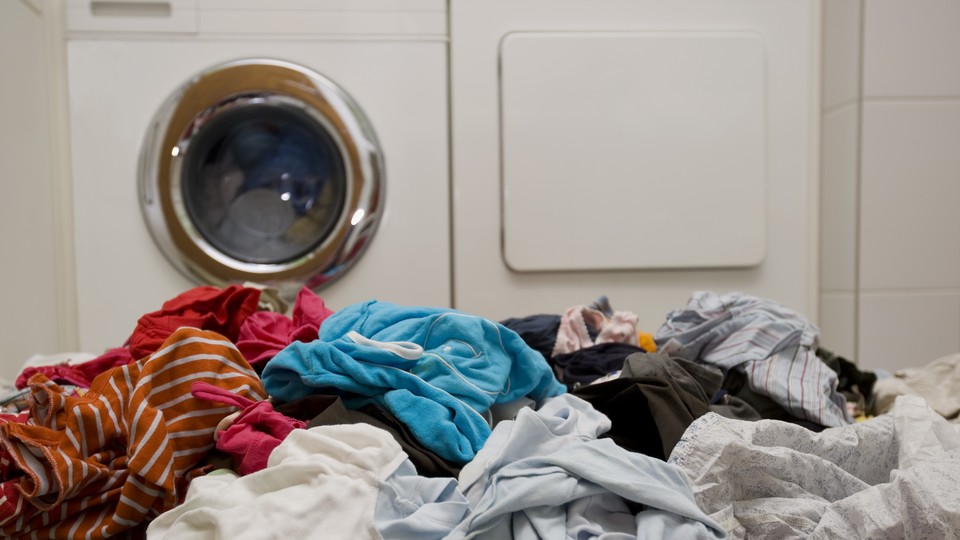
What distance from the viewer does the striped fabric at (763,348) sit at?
2.77ft

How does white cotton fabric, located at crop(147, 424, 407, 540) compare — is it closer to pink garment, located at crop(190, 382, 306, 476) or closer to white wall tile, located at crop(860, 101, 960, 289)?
pink garment, located at crop(190, 382, 306, 476)

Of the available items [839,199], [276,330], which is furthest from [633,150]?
[276,330]

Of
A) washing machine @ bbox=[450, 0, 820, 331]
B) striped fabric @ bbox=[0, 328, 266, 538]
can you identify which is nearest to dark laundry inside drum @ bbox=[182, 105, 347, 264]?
washing machine @ bbox=[450, 0, 820, 331]

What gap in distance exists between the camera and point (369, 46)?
166cm

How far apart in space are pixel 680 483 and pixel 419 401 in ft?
0.73

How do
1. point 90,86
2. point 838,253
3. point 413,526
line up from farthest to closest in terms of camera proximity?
point 838,253
point 90,86
point 413,526

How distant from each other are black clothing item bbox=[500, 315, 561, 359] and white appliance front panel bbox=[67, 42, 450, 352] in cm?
65

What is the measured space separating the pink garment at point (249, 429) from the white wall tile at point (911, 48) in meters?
1.47

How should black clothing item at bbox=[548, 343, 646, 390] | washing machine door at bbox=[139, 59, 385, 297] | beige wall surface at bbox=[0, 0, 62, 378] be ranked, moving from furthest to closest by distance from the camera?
washing machine door at bbox=[139, 59, 385, 297] → beige wall surface at bbox=[0, 0, 62, 378] → black clothing item at bbox=[548, 343, 646, 390]

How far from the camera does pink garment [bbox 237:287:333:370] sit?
2.72ft

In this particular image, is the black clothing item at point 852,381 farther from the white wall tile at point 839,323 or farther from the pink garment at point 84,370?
the pink garment at point 84,370

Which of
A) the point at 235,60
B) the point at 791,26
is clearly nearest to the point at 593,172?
the point at 791,26

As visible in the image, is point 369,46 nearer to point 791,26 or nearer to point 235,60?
point 235,60

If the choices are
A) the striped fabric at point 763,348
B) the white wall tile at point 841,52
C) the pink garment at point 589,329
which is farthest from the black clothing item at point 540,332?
the white wall tile at point 841,52
